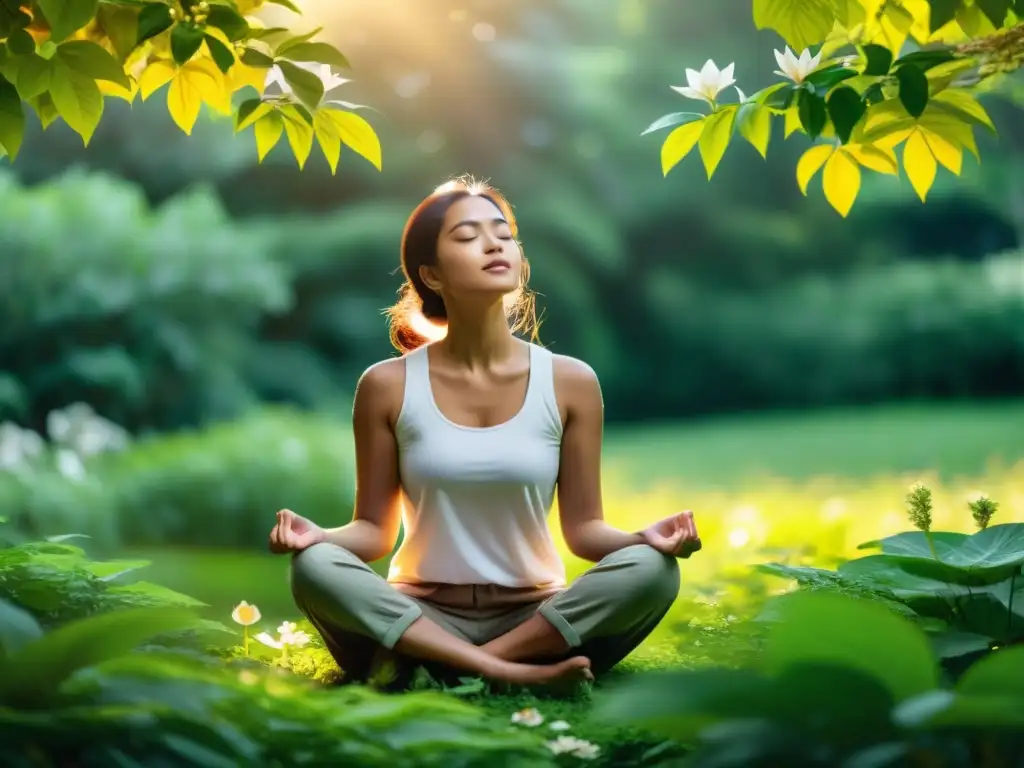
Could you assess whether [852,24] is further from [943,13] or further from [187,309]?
[187,309]

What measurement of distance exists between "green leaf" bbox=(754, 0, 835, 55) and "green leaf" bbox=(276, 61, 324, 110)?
29.3 inches

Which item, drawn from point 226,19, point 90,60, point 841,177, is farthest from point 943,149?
point 90,60

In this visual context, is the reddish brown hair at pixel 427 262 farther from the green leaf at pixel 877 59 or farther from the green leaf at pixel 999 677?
the green leaf at pixel 999 677

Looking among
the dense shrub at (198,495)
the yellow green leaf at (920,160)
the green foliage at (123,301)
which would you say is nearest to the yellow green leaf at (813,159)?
the yellow green leaf at (920,160)

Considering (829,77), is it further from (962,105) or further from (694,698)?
(694,698)

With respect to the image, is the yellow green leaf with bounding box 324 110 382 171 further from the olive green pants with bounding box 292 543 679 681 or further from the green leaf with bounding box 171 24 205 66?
the olive green pants with bounding box 292 543 679 681

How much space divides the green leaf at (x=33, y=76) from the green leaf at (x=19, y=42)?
0.02m

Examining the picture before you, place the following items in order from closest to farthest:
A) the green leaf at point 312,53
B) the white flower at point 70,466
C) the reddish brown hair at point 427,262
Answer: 1. the green leaf at point 312,53
2. the reddish brown hair at point 427,262
3. the white flower at point 70,466

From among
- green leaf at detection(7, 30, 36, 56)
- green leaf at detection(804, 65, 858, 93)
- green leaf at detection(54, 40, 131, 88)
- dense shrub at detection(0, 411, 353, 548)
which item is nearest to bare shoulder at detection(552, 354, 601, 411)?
green leaf at detection(804, 65, 858, 93)

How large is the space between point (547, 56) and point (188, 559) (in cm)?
535

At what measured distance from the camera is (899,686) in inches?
53.6

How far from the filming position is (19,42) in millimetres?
1981

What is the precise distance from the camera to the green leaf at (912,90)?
189 cm

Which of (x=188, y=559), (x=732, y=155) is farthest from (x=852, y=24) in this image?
(x=732, y=155)
